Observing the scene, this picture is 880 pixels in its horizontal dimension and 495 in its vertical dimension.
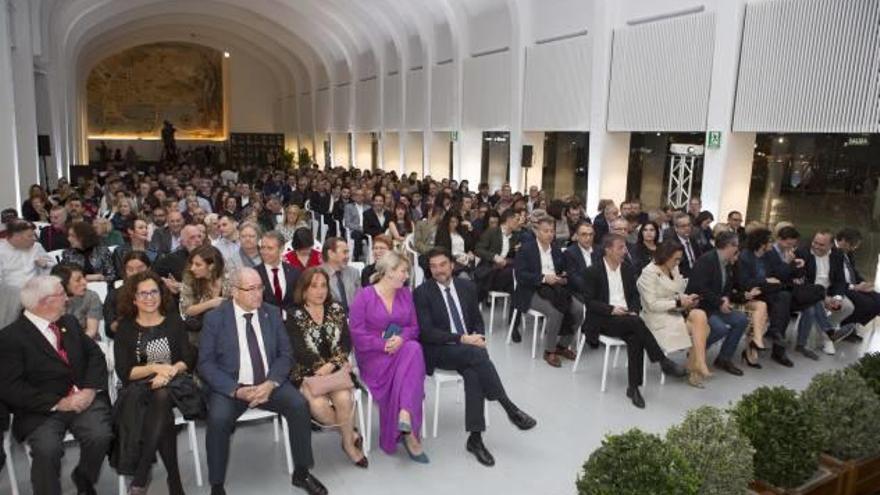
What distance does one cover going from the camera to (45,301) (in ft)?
11.6

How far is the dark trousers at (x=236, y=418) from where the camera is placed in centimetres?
360

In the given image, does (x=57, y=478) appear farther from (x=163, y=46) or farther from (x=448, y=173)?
(x=163, y=46)

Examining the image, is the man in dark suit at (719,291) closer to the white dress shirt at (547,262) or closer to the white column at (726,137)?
the white dress shirt at (547,262)

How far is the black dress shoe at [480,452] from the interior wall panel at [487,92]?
1151 centimetres

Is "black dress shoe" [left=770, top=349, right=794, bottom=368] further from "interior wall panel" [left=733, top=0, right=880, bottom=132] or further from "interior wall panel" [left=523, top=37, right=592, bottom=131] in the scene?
"interior wall panel" [left=523, top=37, right=592, bottom=131]

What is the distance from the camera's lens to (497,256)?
289 inches

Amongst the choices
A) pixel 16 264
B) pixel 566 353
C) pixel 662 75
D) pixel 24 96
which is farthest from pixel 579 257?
→ pixel 24 96

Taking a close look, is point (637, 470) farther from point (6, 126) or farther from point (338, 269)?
point (6, 126)

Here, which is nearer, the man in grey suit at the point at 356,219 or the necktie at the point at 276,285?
the necktie at the point at 276,285

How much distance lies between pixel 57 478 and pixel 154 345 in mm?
843

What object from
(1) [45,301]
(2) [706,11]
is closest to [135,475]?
(1) [45,301]

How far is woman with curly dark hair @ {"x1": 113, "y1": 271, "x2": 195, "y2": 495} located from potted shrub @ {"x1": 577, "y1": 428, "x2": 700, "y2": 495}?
230 centimetres

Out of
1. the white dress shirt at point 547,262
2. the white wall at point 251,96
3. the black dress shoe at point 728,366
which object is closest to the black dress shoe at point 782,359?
the black dress shoe at point 728,366

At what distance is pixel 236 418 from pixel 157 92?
35.4 meters
